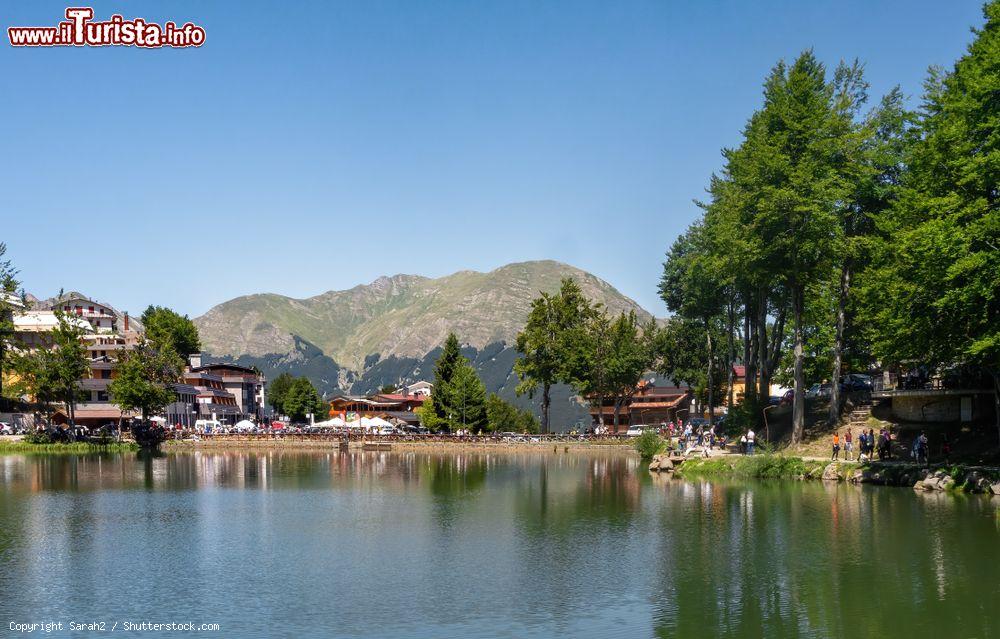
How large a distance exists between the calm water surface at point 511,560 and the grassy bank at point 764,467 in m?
3.09

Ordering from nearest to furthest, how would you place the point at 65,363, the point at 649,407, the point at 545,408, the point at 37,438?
1. the point at 65,363
2. the point at 37,438
3. the point at 545,408
4. the point at 649,407

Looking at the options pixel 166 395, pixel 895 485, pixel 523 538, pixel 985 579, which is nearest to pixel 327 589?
pixel 523 538

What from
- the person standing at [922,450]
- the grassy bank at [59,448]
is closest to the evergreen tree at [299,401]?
the grassy bank at [59,448]

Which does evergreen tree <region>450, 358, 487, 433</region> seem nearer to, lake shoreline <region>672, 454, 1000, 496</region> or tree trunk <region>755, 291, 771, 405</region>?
tree trunk <region>755, 291, 771, 405</region>

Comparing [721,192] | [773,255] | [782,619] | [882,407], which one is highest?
[721,192]

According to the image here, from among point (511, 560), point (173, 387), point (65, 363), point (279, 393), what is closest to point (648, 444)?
point (511, 560)

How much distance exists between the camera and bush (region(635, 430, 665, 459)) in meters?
82.1

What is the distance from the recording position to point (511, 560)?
34500 mm

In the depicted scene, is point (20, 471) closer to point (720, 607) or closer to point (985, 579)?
point (720, 607)

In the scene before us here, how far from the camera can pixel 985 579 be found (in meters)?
29.4

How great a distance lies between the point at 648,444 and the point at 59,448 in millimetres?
56540

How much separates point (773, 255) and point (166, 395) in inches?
2645

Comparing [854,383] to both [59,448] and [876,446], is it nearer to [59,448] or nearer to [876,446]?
[876,446]

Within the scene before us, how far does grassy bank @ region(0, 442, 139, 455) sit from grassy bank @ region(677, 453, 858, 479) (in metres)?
60.1
